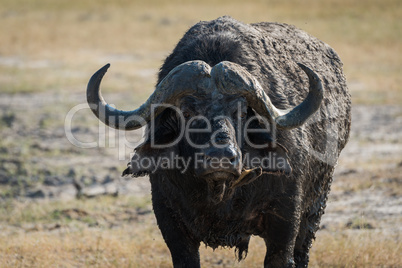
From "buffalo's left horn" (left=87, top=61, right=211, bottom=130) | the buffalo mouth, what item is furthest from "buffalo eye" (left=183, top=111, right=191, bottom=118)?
the buffalo mouth

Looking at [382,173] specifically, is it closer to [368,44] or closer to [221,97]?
[221,97]

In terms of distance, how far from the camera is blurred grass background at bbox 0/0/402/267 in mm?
7406

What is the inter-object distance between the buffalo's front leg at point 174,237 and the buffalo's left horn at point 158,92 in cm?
79

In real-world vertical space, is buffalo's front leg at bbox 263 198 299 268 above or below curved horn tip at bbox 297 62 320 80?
below

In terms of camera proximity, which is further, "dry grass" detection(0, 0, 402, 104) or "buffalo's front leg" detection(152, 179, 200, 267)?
"dry grass" detection(0, 0, 402, 104)

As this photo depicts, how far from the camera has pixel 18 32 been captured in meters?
32.9

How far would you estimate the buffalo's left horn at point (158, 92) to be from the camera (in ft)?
16.8

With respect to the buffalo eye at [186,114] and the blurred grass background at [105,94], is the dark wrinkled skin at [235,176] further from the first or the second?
the blurred grass background at [105,94]

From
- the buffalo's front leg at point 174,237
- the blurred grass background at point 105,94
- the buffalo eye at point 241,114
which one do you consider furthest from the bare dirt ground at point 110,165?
the buffalo eye at point 241,114

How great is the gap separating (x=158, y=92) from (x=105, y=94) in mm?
14826

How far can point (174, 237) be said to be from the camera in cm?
571

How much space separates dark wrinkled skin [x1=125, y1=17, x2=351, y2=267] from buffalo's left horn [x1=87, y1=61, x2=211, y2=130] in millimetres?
110

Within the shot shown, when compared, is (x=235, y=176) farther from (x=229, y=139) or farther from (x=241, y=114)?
(x=241, y=114)

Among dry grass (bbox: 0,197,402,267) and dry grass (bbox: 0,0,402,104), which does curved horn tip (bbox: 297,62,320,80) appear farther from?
dry grass (bbox: 0,0,402,104)
